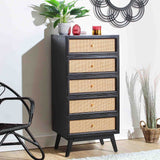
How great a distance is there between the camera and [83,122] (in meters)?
3.86

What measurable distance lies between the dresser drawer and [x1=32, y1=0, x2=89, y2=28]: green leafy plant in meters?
0.97

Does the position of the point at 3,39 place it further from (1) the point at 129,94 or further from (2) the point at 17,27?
(1) the point at 129,94

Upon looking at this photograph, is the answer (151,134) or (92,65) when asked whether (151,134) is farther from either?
(92,65)

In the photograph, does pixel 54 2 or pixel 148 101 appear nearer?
pixel 54 2

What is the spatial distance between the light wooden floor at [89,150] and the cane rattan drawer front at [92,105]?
1.35ft

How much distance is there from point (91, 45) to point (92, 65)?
0.59 feet

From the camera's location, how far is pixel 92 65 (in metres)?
3.84

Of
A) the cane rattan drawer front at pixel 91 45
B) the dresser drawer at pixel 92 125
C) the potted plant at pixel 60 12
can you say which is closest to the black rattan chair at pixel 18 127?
the dresser drawer at pixel 92 125

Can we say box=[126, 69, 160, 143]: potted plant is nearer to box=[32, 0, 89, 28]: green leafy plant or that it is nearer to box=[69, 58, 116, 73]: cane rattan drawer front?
box=[69, 58, 116, 73]: cane rattan drawer front

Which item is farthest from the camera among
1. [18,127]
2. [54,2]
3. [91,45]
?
[54,2]

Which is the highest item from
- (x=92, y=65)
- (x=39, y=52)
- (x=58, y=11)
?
(x=58, y=11)

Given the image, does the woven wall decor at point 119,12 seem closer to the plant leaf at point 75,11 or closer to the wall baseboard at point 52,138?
the plant leaf at point 75,11

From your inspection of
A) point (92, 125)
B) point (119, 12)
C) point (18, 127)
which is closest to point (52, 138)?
point (92, 125)

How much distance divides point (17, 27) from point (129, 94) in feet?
4.52
